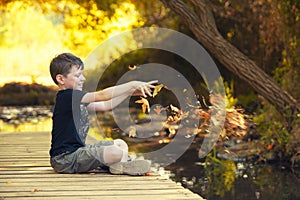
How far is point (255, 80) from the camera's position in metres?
8.11

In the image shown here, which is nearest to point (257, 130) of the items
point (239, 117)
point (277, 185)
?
point (277, 185)

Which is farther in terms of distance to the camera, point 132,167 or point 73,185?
point 132,167

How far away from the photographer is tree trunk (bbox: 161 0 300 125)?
319 inches

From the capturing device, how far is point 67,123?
5164mm

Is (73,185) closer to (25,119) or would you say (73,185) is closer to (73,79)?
(73,79)

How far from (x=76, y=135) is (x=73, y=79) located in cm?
41

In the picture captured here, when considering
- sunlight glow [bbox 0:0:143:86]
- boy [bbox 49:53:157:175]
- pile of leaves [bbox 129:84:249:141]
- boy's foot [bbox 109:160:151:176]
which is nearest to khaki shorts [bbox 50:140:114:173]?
boy [bbox 49:53:157:175]

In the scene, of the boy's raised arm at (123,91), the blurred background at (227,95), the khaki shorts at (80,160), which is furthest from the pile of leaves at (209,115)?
the khaki shorts at (80,160)

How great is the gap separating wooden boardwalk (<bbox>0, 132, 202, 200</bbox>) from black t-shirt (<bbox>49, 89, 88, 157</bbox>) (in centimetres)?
21

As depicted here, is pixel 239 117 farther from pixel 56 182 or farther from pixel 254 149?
pixel 254 149

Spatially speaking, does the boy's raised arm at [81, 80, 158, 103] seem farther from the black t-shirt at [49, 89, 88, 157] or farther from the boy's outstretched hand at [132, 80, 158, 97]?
the black t-shirt at [49, 89, 88, 157]

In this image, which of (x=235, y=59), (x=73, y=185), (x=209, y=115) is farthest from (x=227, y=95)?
(x=73, y=185)

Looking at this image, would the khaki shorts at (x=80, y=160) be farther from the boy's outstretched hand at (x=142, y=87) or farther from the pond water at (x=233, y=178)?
the pond water at (x=233, y=178)

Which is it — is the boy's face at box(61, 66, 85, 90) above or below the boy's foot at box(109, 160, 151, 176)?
above
